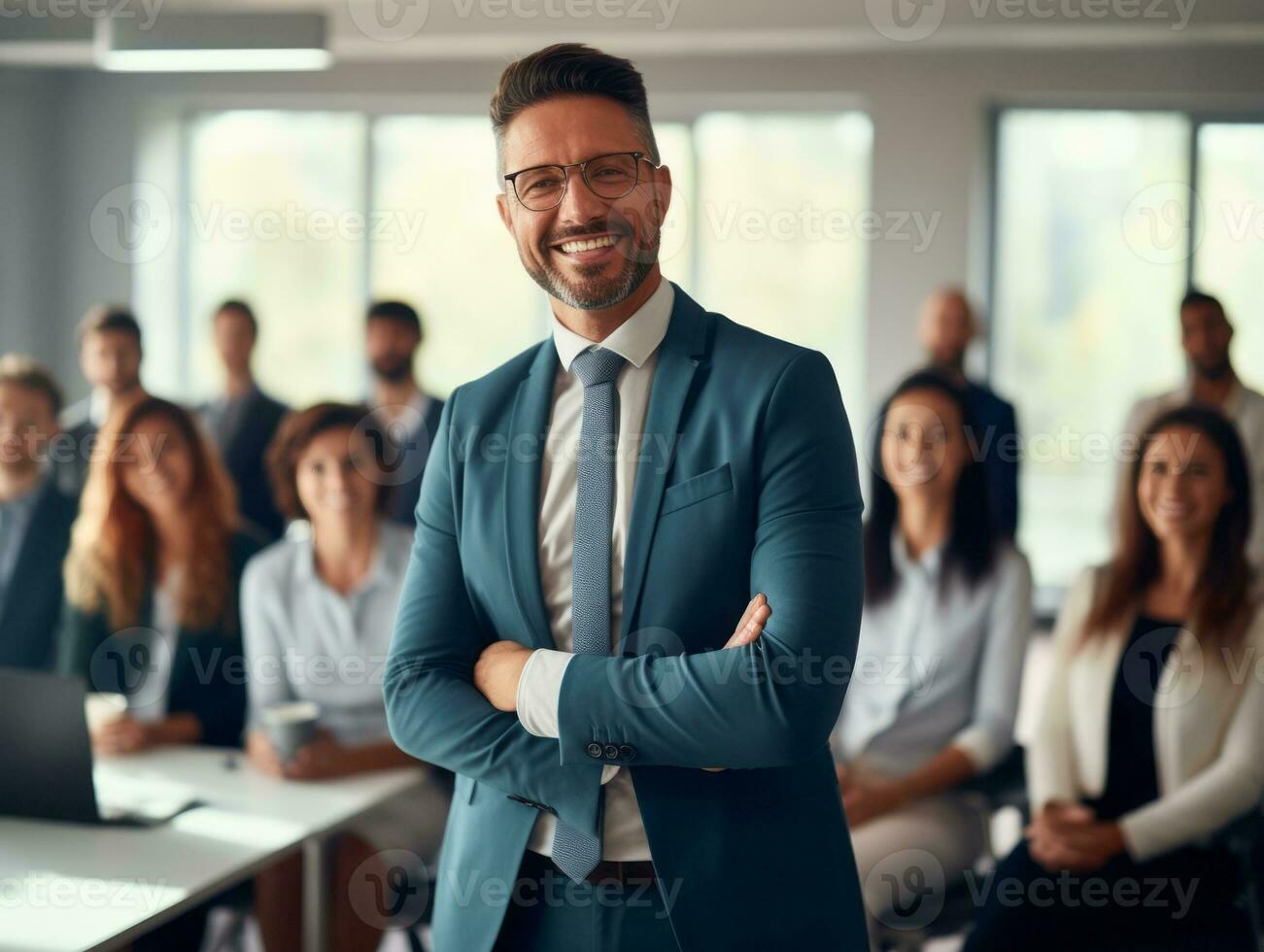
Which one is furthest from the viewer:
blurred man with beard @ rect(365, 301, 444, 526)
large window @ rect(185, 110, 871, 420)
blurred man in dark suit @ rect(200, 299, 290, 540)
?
large window @ rect(185, 110, 871, 420)

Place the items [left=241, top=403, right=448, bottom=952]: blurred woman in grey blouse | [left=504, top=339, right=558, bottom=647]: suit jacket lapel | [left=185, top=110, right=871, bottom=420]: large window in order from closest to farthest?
[left=504, top=339, right=558, bottom=647]: suit jacket lapel
[left=241, top=403, right=448, bottom=952]: blurred woman in grey blouse
[left=185, top=110, right=871, bottom=420]: large window

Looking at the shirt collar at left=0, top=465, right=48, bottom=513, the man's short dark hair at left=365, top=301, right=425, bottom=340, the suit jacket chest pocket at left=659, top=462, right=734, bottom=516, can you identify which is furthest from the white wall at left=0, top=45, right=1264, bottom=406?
the suit jacket chest pocket at left=659, top=462, right=734, bottom=516

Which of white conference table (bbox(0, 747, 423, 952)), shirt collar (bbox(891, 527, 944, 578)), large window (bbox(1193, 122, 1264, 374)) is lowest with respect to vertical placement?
white conference table (bbox(0, 747, 423, 952))

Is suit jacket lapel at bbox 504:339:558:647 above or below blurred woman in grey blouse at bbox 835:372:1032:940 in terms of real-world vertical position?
above

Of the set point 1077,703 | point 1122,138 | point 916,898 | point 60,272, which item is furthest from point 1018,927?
point 60,272

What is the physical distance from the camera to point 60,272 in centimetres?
773

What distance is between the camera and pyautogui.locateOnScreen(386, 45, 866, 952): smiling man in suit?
136 cm

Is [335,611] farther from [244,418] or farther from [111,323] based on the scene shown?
[244,418]

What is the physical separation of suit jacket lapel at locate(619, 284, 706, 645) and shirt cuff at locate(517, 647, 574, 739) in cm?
8

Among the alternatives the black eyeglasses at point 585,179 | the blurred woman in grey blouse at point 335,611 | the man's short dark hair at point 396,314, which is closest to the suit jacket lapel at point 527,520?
the black eyeglasses at point 585,179

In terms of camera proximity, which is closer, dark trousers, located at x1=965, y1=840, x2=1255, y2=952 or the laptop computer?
the laptop computer

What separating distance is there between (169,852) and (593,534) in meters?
1.21

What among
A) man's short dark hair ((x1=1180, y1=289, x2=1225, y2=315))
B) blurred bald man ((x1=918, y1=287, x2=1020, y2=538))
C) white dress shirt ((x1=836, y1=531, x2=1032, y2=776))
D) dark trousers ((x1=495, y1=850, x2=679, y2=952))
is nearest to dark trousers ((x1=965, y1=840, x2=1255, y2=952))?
white dress shirt ((x1=836, y1=531, x2=1032, y2=776))

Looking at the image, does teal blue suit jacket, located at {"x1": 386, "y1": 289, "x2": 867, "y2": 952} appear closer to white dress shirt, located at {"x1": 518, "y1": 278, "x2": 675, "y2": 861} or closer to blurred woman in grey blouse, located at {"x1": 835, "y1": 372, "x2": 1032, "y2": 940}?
white dress shirt, located at {"x1": 518, "y1": 278, "x2": 675, "y2": 861}
